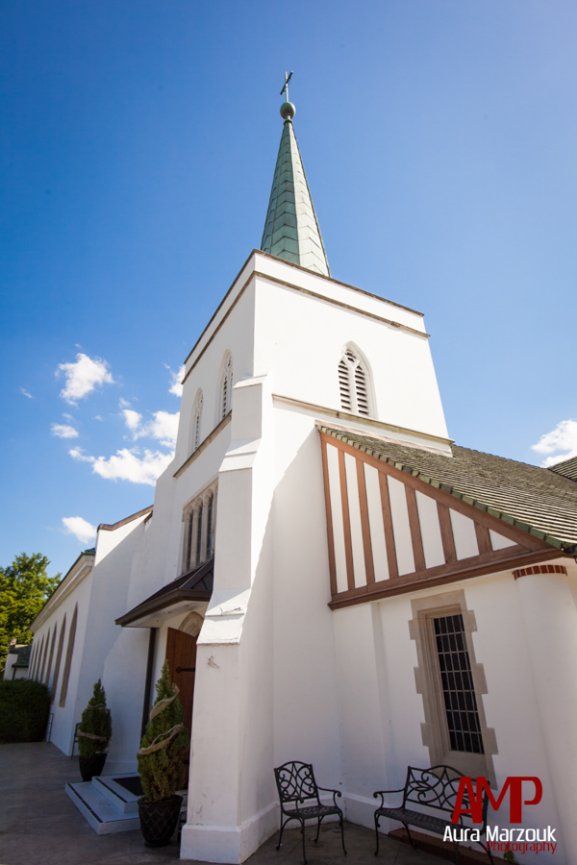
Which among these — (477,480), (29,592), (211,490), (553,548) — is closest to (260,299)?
(211,490)

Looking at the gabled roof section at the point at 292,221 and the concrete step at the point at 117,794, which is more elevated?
the gabled roof section at the point at 292,221

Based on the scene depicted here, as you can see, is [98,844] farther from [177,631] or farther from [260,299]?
[260,299]

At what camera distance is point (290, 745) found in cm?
736

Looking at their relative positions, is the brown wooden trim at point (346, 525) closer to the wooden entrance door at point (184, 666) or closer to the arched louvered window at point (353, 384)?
the arched louvered window at point (353, 384)

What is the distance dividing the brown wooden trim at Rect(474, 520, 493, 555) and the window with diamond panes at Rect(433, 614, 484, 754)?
1296 millimetres

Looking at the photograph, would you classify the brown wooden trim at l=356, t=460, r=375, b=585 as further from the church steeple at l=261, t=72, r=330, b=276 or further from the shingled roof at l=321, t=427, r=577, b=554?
the church steeple at l=261, t=72, r=330, b=276

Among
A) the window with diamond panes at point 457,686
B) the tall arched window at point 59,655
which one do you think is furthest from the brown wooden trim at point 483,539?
the tall arched window at point 59,655

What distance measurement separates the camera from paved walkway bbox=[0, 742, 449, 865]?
5551mm

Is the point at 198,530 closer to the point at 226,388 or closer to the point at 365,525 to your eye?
the point at 226,388

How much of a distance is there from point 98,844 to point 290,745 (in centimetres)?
279

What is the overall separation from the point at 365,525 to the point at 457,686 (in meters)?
2.71

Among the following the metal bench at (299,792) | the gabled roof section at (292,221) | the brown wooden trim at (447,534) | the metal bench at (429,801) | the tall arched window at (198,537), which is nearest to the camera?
the metal bench at (429,801)

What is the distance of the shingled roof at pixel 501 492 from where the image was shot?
561cm

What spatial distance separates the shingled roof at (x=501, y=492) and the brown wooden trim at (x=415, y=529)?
1.11 ft
